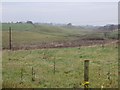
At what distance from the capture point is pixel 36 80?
41.9 ft

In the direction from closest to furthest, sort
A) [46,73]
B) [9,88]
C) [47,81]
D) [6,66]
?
[9,88], [47,81], [46,73], [6,66]

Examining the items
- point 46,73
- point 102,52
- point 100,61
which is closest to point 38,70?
point 46,73

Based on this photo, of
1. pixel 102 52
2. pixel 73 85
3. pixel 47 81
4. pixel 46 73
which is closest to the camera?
pixel 73 85

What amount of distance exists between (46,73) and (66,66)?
2.74 metres

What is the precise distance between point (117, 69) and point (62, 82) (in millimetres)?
4507

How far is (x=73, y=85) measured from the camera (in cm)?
1166

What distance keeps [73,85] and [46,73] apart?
3.12 metres

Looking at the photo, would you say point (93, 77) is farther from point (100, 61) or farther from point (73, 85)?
point (100, 61)

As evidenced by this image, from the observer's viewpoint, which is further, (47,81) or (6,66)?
(6,66)

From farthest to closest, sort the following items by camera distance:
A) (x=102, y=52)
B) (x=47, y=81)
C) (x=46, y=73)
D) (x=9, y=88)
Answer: (x=102, y=52) < (x=46, y=73) < (x=47, y=81) < (x=9, y=88)

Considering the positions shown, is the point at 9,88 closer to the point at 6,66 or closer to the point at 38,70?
the point at 38,70

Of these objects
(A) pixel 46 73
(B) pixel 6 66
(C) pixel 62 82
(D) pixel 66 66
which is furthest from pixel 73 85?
(B) pixel 6 66

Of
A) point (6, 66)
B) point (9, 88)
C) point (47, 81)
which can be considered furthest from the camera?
point (6, 66)

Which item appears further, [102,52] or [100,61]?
[102,52]
